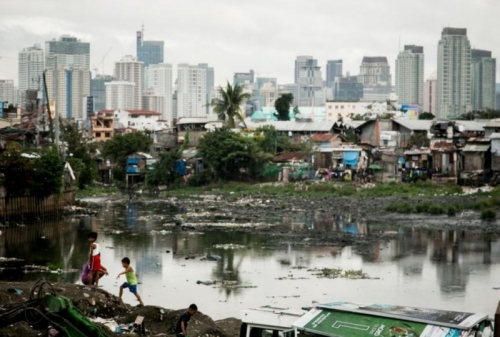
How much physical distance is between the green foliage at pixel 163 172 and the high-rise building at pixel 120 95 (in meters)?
128

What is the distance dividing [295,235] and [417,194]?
1573 cm

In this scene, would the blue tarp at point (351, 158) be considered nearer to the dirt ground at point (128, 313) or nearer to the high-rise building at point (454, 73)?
the dirt ground at point (128, 313)

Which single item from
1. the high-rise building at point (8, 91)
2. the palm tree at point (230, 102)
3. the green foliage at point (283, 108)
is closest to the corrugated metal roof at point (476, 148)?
the palm tree at point (230, 102)

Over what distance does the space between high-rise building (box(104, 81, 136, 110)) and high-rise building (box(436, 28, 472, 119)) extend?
57.6 m

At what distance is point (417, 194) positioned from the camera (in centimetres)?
4691

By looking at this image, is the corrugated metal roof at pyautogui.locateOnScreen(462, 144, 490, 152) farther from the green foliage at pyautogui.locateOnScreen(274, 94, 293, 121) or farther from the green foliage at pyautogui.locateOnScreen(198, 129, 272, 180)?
the green foliage at pyautogui.locateOnScreen(274, 94, 293, 121)

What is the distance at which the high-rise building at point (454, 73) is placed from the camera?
17838 cm

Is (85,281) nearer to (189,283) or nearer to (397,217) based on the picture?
(189,283)

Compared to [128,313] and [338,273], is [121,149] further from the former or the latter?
[128,313]

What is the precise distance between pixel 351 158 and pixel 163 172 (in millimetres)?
11180

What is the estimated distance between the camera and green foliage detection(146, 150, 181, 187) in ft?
194

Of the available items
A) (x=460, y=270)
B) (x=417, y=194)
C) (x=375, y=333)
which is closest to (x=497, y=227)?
(x=460, y=270)

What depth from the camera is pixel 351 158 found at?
58125 mm

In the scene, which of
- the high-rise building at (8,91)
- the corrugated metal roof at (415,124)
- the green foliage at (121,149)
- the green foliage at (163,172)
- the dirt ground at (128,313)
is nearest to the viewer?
the dirt ground at (128,313)
